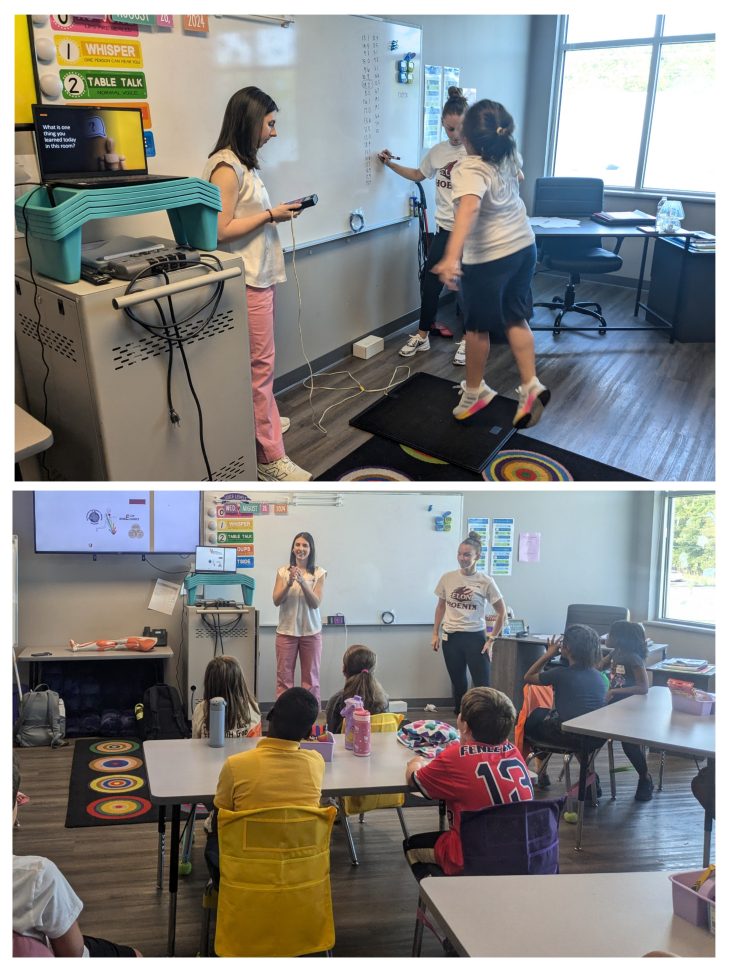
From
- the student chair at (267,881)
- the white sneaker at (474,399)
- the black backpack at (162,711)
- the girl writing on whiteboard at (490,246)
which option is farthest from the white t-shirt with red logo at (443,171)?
the black backpack at (162,711)

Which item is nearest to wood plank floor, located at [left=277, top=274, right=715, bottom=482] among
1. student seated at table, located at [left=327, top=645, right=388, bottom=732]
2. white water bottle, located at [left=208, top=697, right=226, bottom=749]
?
student seated at table, located at [left=327, top=645, right=388, bottom=732]

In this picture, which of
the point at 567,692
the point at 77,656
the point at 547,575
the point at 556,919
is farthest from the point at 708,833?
the point at 77,656

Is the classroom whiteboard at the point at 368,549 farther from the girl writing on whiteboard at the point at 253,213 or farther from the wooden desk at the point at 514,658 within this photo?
the girl writing on whiteboard at the point at 253,213

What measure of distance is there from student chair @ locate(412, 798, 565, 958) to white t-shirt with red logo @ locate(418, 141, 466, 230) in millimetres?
1493

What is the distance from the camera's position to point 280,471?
9.34ft

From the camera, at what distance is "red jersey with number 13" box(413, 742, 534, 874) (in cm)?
198

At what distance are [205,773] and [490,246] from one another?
165 centimetres

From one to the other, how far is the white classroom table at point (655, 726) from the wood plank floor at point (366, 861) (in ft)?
0.18

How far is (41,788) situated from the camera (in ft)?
9.39

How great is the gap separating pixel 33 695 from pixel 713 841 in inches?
92.5
